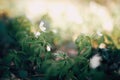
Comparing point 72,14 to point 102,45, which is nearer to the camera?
point 102,45

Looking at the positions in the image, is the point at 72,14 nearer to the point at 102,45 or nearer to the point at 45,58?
the point at 102,45

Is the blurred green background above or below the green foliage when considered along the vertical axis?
above

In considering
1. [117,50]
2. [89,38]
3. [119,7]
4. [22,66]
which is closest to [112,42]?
[117,50]

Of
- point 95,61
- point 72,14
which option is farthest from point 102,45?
point 72,14

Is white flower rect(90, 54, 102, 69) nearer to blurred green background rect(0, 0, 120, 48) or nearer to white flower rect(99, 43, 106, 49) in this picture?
white flower rect(99, 43, 106, 49)

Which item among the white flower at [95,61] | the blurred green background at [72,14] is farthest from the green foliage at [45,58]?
the blurred green background at [72,14]

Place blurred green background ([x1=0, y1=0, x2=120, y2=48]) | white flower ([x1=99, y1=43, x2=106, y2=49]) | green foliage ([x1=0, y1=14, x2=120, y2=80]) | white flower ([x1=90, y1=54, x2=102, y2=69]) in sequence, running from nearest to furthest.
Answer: green foliage ([x1=0, y1=14, x2=120, y2=80]) < white flower ([x1=90, y1=54, x2=102, y2=69]) < white flower ([x1=99, y1=43, x2=106, y2=49]) < blurred green background ([x1=0, y1=0, x2=120, y2=48])

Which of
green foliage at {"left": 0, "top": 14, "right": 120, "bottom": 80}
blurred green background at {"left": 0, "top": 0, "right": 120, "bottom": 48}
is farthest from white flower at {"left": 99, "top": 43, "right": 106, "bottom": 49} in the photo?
blurred green background at {"left": 0, "top": 0, "right": 120, "bottom": 48}

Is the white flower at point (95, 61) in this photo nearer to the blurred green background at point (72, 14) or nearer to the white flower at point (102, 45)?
the white flower at point (102, 45)
